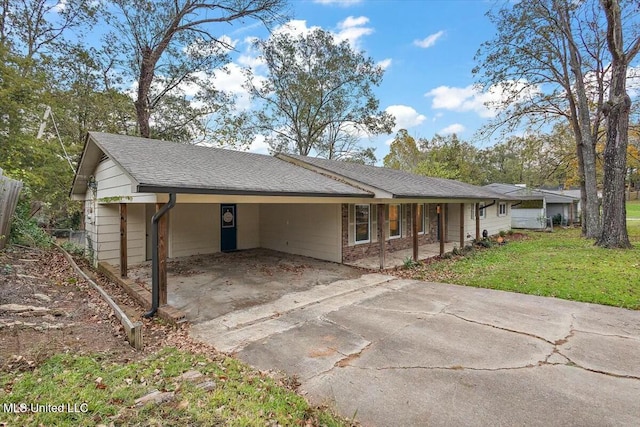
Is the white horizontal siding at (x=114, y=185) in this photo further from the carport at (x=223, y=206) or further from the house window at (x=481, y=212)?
the house window at (x=481, y=212)

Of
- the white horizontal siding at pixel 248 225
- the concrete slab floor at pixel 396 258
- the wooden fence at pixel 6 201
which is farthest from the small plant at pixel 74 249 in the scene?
the concrete slab floor at pixel 396 258

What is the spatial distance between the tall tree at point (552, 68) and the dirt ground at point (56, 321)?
57.5 ft

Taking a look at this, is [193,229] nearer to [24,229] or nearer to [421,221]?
[24,229]

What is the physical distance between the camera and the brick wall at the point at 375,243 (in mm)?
9977

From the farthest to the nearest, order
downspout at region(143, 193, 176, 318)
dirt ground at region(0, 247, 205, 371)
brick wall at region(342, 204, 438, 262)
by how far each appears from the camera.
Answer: brick wall at region(342, 204, 438, 262) < downspout at region(143, 193, 176, 318) < dirt ground at region(0, 247, 205, 371)

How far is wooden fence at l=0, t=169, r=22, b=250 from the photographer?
6.61m

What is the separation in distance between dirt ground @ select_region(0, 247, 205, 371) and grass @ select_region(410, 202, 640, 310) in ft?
22.0

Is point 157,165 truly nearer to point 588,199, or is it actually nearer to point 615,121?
point 615,121

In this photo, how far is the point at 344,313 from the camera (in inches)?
219

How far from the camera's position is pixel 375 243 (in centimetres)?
1112

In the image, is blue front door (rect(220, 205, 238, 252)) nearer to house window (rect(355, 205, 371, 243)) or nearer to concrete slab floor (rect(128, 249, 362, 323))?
concrete slab floor (rect(128, 249, 362, 323))

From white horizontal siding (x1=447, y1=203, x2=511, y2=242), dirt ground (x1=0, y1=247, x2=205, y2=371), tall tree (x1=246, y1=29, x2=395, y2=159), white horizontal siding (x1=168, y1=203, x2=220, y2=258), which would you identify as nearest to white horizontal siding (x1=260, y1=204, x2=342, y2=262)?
white horizontal siding (x1=168, y1=203, x2=220, y2=258)

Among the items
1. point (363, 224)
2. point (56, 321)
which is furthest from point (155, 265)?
point (363, 224)

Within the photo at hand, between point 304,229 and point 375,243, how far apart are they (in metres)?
2.61
